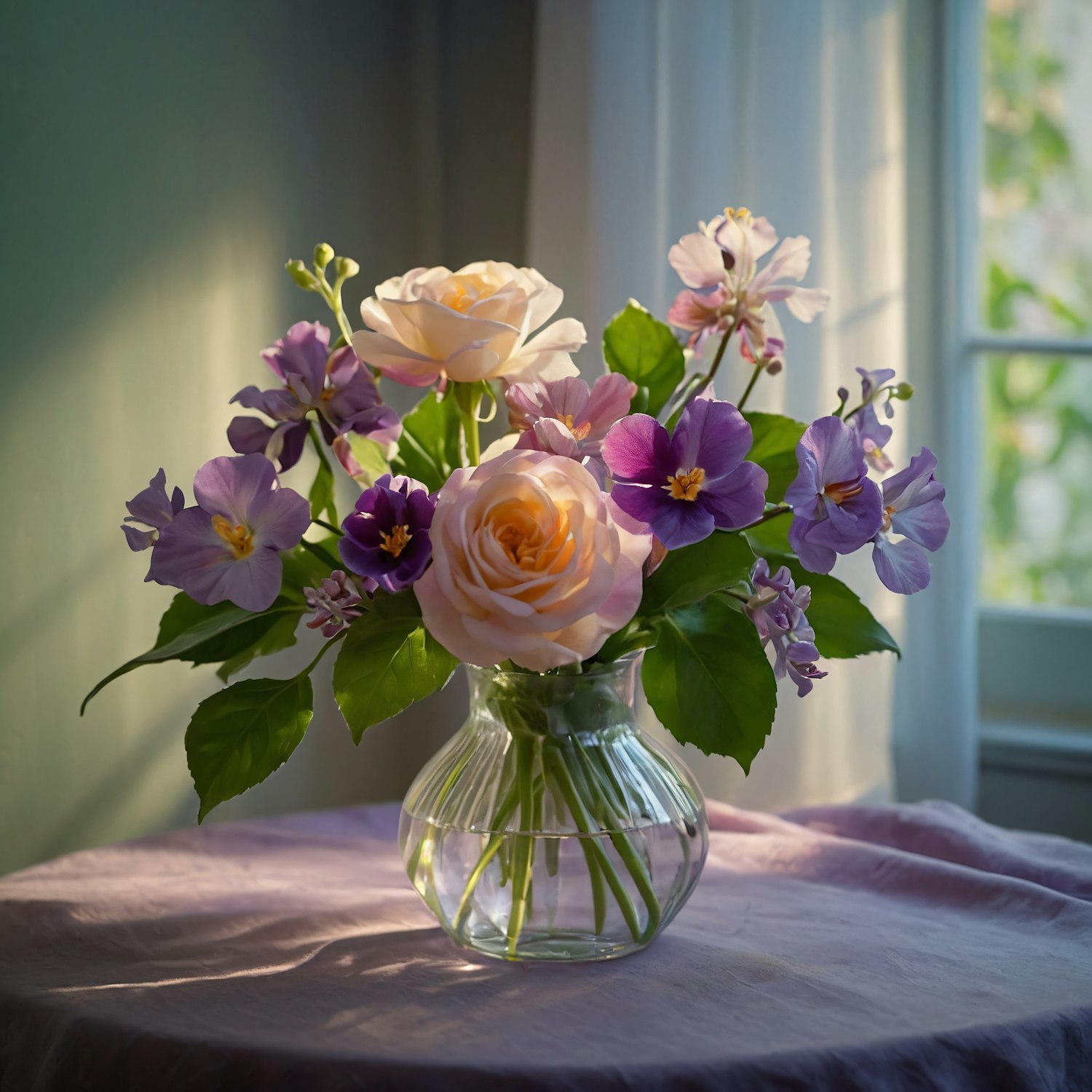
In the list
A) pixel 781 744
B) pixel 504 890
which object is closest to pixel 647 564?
pixel 504 890

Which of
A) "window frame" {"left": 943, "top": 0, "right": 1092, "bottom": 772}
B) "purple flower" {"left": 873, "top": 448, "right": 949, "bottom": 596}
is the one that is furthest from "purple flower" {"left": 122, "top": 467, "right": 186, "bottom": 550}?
"window frame" {"left": 943, "top": 0, "right": 1092, "bottom": 772}

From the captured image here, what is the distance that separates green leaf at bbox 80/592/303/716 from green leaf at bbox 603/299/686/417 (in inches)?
11.2

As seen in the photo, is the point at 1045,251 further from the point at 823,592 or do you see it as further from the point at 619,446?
the point at 619,446

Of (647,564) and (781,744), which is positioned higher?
(647,564)

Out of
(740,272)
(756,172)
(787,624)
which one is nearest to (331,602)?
(787,624)

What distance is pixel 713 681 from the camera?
767 millimetres

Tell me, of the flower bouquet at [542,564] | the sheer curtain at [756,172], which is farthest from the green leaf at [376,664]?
the sheer curtain at [756,172]

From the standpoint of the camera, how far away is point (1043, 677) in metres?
1.93

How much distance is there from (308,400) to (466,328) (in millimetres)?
123

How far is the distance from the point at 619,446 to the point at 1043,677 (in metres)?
1.46

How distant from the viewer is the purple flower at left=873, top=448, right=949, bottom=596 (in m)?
0.72

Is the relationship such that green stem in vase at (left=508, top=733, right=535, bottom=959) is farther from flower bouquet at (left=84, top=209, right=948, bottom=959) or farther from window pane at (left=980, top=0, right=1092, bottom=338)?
window pane at (left=980, top=0, right=1092, bottom=338)

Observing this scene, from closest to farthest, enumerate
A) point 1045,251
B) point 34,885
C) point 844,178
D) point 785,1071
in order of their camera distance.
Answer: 1. point 785,1071
2. point 34,885
3. point 844,178
4. point 1045,251

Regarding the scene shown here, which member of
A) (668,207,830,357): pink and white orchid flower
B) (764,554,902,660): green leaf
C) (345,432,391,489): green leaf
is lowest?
(764,554,902,660): green leaf
